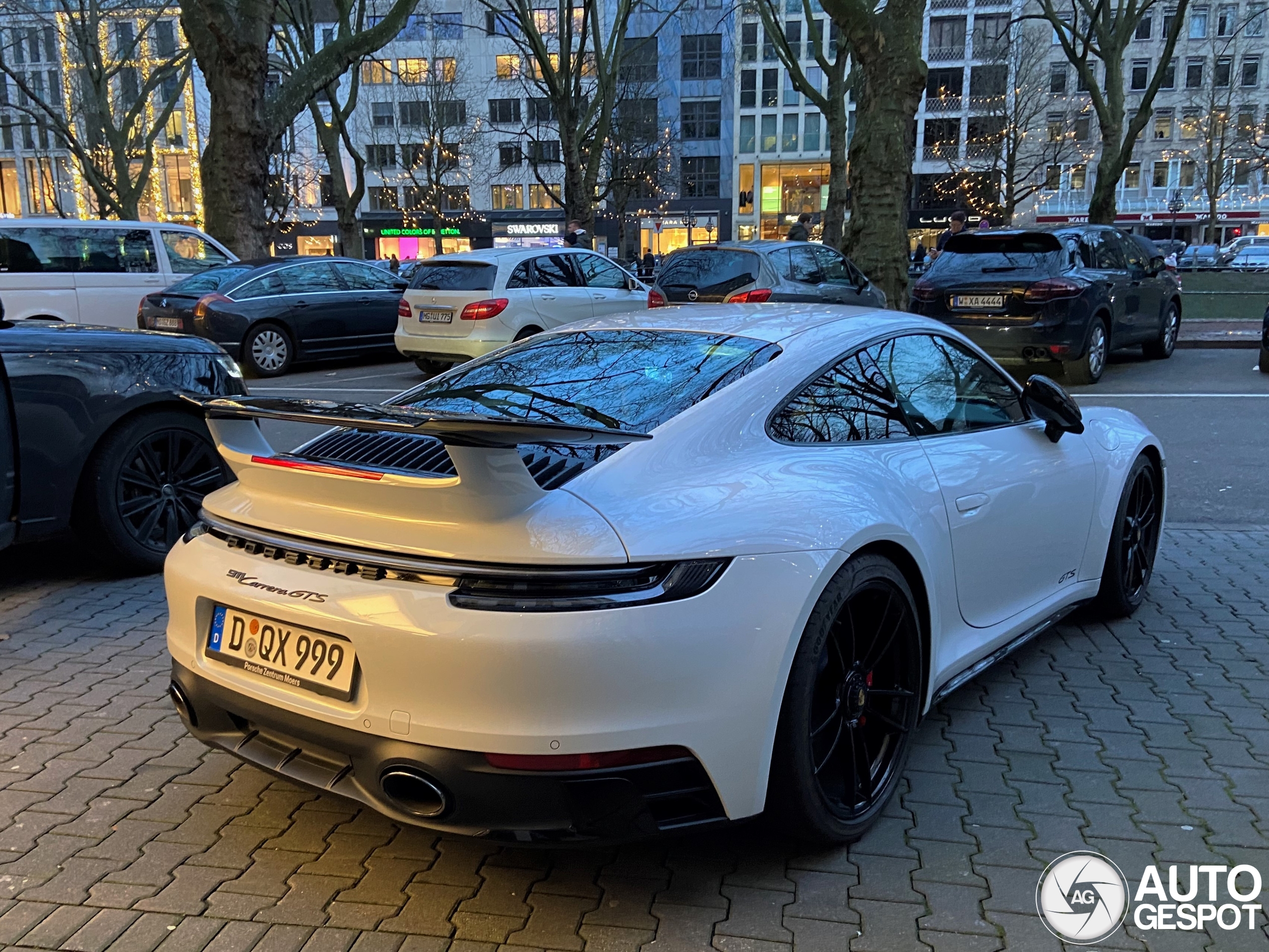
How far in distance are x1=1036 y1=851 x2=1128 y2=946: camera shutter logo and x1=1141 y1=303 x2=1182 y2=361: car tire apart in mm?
12112

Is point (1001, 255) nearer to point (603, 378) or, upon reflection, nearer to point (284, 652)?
point (603, 378)

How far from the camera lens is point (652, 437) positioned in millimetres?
A: 2521

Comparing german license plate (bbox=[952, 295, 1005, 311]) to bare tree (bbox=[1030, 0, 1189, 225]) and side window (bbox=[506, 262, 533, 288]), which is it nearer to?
side window (bbox=[506, 262, 533, 288])

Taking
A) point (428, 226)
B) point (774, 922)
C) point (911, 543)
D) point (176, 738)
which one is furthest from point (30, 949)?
point (428, 226)

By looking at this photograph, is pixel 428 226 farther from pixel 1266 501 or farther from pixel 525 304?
pixel 1266 501

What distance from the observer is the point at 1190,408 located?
9.67m

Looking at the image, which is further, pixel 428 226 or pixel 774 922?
pixel 428 226

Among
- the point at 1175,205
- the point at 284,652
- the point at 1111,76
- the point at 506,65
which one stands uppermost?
the point at 506,65

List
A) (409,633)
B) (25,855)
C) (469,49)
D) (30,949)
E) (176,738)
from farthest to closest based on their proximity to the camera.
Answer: (469,49) → (176,738) → (25,855) → (30,949) → (409,633)

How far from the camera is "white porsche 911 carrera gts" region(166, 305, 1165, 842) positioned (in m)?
2.13

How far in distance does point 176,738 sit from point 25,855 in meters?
0.71

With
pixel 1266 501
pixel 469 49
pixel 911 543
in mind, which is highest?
pixel 469 49

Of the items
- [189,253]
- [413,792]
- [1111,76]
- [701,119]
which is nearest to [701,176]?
[701,119]

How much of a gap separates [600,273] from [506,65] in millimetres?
53560
